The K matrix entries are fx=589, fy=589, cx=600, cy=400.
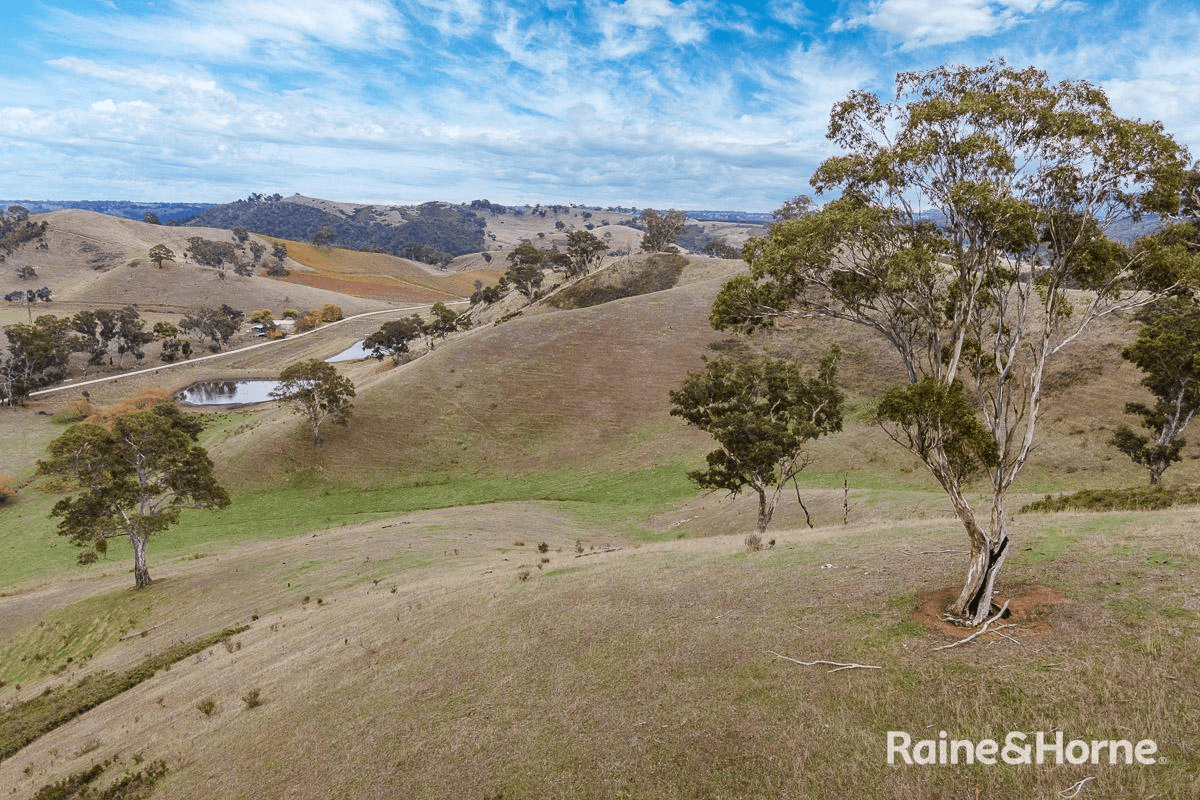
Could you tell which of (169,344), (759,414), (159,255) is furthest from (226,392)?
(159,255)

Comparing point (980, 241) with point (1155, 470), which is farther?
point (1155, 470)

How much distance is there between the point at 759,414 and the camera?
34.2 metres

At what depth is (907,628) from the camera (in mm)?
13688

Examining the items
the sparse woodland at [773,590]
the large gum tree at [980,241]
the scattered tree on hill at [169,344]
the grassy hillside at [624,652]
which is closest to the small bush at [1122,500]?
the sparse woodland at [773,590]

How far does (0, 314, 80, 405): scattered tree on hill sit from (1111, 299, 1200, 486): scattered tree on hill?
14179 centimetres

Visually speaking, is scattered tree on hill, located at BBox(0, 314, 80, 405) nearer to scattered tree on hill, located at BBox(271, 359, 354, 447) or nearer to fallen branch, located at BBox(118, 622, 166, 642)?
scattered tree on hill, located at BBox(271, 359, 354, 447)

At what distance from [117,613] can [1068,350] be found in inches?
3434

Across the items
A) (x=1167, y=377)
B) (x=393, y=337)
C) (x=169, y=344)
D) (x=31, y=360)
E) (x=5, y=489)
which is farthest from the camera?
(x=169, y=344)

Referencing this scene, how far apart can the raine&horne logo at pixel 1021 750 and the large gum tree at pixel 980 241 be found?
398 cm

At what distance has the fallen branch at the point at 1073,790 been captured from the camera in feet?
27.7

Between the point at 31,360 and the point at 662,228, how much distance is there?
134 m

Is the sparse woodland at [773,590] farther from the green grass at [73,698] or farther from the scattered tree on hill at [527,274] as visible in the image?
the scattered tree on hill at [527,274]

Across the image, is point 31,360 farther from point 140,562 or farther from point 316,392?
point 140,562

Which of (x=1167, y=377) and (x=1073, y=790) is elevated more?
(x=1167, y=377)
